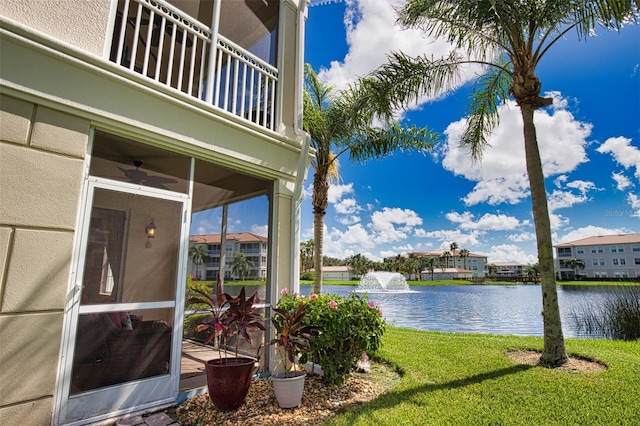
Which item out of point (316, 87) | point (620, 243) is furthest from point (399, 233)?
point (316, 87)

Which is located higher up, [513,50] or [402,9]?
[402,9]

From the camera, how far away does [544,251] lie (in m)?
5.36

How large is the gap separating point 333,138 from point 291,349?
270 inches

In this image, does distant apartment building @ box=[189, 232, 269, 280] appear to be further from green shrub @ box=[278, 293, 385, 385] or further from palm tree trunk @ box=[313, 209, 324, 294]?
palm tree trunk @ box=[313, 209, 324, 294]

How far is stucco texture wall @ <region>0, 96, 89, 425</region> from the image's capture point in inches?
106

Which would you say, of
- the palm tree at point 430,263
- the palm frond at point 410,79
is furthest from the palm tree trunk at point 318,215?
the palm tree at point 430,263

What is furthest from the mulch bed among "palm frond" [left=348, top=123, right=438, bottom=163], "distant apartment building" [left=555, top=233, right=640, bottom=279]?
"distant apartment building" [left=555, top=233, right=640, bottom=279]

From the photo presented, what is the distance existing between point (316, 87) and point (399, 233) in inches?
2774

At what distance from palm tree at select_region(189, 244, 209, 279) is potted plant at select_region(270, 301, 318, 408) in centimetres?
127

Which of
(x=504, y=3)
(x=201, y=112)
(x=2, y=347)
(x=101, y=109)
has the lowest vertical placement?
(x=2, y=347)

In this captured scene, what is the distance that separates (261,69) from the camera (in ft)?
17.1

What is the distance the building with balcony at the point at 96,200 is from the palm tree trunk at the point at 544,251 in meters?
4.53

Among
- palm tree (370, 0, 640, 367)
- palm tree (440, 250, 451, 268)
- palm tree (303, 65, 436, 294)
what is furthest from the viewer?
palm tree (440, 250, 451, 268)

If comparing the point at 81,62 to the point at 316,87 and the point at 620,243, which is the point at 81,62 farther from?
the point at 620,243
